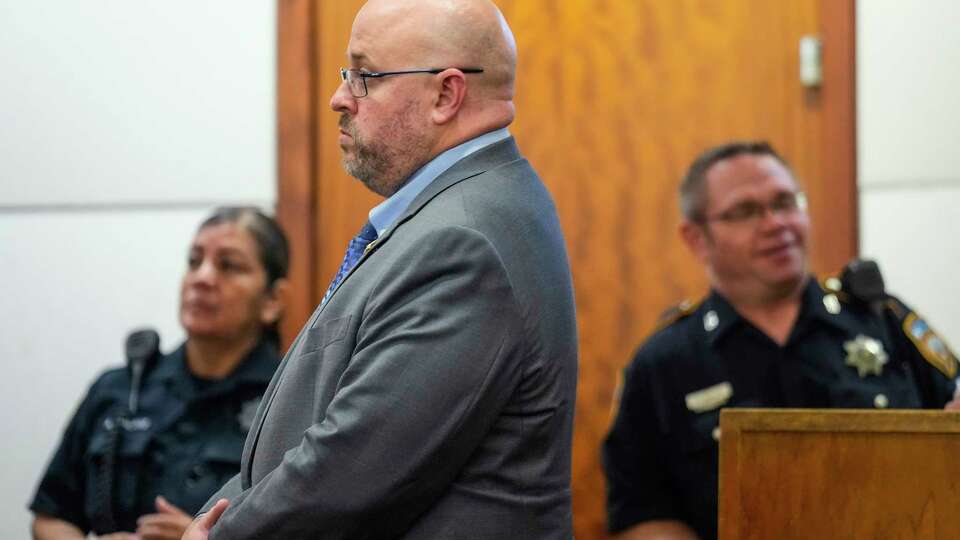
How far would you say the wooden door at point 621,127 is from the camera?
9.99 ft

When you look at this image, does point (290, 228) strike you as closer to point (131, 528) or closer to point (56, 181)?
point (56, 181)

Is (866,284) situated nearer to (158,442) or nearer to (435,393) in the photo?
(435,393)

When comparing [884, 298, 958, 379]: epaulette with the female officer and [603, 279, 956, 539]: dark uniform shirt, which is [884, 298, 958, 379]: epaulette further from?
the female officer

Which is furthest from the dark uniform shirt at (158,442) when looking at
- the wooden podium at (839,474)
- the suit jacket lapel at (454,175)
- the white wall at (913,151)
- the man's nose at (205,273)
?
the white wall at (913,151)

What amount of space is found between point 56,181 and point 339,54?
82 cm

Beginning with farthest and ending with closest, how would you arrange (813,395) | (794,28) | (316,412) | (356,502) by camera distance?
(794,28)
(813,395)
(316,412)
(356,502)

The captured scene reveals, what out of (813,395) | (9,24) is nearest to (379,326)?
(813,395)

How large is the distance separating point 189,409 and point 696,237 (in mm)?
1126

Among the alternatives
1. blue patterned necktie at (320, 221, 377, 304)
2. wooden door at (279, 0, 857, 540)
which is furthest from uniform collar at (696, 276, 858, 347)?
blue patterned necktie at (320, 221, 377, 304)

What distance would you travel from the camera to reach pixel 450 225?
62.3 inches

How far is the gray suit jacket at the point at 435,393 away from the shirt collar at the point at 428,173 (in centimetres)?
3

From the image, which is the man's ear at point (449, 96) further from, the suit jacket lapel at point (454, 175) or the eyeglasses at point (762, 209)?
the eyeglasses at point (762, 209)

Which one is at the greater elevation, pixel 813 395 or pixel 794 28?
pixel 794 28

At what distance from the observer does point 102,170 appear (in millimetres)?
3322
